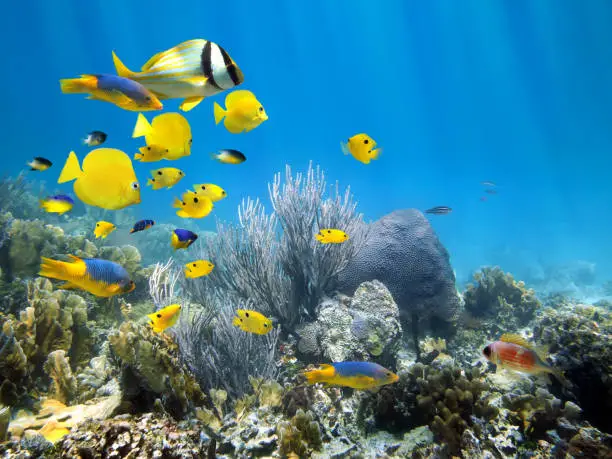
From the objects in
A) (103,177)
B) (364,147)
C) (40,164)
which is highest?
(364,147)

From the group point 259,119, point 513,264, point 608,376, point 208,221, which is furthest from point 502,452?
point 208,221

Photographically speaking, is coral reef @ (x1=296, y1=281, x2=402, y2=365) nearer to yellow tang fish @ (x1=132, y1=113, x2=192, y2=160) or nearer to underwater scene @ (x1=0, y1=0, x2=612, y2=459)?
underwater scene @ (x1=0, y1=0, x2=612, y2=459)

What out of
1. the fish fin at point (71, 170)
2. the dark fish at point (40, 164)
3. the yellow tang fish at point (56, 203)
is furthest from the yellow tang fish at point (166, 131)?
the dark fish at point (40, 164)

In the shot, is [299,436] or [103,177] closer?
[103,177]

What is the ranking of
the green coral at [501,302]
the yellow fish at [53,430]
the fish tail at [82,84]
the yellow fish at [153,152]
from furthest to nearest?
the green coral at [501,302]
the yellow fish at [153,152]
the yellow fish at [53,430]
the fish tail at [82,84]

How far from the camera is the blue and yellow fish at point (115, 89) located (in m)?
1.76

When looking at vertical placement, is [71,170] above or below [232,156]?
below

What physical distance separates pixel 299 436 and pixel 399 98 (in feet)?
365

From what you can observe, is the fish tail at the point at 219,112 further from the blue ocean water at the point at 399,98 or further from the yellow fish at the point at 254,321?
the blue ocean water at the point at 399,98

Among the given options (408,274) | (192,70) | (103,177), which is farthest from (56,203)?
(408,274)

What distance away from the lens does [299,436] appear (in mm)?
2596

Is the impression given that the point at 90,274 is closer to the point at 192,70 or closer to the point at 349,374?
the point at 192,70

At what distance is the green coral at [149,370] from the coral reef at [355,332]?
2017 mm

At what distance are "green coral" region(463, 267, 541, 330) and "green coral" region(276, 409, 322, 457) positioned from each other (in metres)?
5.91
